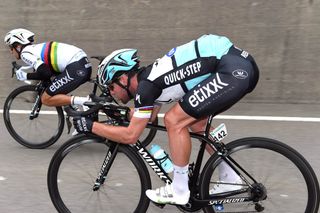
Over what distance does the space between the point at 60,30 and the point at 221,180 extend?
5939 millimetres

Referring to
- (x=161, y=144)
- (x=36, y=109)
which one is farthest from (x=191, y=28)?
(x=36, y=109)

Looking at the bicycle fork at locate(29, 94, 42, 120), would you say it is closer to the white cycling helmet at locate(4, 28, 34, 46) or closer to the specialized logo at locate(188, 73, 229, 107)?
the white cycling helmet at locate(4, 28, 34, 46)

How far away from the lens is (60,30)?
8492 millimetres

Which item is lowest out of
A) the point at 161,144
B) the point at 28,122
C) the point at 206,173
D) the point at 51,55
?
the point at 161,144

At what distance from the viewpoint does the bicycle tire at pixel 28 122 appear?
584 cm

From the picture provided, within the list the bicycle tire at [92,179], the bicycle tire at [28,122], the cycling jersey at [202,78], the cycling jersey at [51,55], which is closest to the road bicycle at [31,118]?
the bicycle tire at [28,122]

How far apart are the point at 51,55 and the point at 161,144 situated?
1786mm

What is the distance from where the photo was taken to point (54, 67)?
5.71 metres

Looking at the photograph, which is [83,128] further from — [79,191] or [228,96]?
[228,96]

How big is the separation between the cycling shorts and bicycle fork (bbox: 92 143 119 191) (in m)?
0.64

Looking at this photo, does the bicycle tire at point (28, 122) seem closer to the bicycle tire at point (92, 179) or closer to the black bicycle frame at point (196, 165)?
the bicycle tire at point (92, 179)

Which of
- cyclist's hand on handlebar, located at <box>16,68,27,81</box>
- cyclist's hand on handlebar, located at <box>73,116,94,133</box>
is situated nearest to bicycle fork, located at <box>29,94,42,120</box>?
cyclist's hand on handlebar, located at <box>16,68,27,81</box>

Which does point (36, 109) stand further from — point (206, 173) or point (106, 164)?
point (206, 173)

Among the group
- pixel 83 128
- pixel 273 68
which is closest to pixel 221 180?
pixel 83 128
